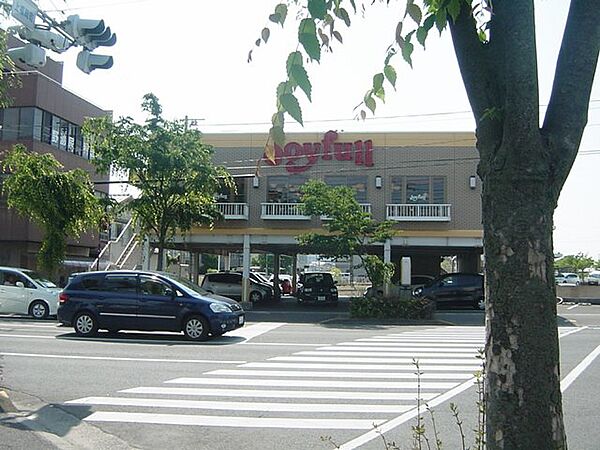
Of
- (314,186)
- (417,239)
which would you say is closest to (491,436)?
(314,186)

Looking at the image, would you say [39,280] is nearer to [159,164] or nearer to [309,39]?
[159,164]

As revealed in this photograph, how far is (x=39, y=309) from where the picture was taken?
74.7ft

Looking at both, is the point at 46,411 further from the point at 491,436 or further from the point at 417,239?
the point at 417,239

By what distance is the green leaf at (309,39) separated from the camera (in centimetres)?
219

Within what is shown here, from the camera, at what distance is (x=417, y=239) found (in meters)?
29.0

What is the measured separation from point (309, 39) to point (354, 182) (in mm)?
28847

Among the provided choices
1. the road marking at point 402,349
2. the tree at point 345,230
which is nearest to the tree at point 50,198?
the tree at point 345,230

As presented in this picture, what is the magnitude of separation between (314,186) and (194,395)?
17.3 metres

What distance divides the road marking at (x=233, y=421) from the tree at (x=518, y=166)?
5.38 meters

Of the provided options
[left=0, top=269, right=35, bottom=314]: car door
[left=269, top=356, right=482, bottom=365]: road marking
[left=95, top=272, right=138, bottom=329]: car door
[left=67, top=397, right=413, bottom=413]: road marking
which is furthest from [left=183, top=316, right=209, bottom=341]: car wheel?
[left=0, top=269, right=35, bottom=314]: car door

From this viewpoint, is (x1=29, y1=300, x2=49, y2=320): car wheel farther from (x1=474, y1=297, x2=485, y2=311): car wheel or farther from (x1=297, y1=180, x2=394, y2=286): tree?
(x1=474, y1=297, x2=485, y2=311): car wheel

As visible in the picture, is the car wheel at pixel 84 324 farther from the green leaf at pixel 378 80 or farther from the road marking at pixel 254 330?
the green leaf at pixel 378 80

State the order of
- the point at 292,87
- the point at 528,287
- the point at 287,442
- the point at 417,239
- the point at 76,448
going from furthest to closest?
the point at 417,239 → the point at 287,442 → the point at 76,448 → the point at 528,287 → the point at 292,87

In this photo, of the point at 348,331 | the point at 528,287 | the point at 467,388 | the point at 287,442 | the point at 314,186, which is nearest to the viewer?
the point at 528,287
